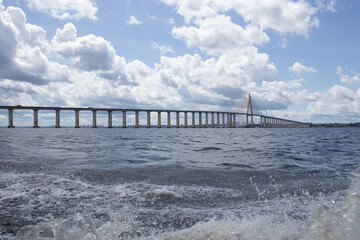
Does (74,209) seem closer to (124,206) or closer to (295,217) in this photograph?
(124,206)

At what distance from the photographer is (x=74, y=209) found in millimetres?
4379

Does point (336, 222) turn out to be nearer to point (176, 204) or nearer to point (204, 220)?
point (204, 220)

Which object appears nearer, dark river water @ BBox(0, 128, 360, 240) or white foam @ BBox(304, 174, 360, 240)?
white foam @ BBox(304, 174, 360, 240)

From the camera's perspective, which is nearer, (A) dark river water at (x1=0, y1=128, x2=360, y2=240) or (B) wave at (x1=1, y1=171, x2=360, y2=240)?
(B) wave at (x1=1, y1=171, x2=360, y2=240)

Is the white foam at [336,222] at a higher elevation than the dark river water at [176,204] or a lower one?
higher

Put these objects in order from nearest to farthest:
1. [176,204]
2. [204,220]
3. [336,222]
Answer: [336,222], [204,220], [176,204]

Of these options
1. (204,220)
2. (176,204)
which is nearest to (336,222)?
(204,220)

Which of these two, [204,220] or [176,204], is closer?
[204,220]

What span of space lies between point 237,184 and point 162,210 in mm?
2851

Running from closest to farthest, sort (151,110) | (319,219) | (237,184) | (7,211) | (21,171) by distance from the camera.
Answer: (319,219)
(7,211)
(237,184)
(21,171)
(151,110)

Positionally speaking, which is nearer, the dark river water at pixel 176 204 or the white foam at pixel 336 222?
the white foam at pixel 336 222

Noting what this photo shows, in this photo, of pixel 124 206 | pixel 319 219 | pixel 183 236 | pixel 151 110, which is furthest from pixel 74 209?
pixel 151 110

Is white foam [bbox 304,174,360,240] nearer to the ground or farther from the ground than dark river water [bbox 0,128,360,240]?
farther from the ground

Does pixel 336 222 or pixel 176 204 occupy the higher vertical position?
pixel 336 222
